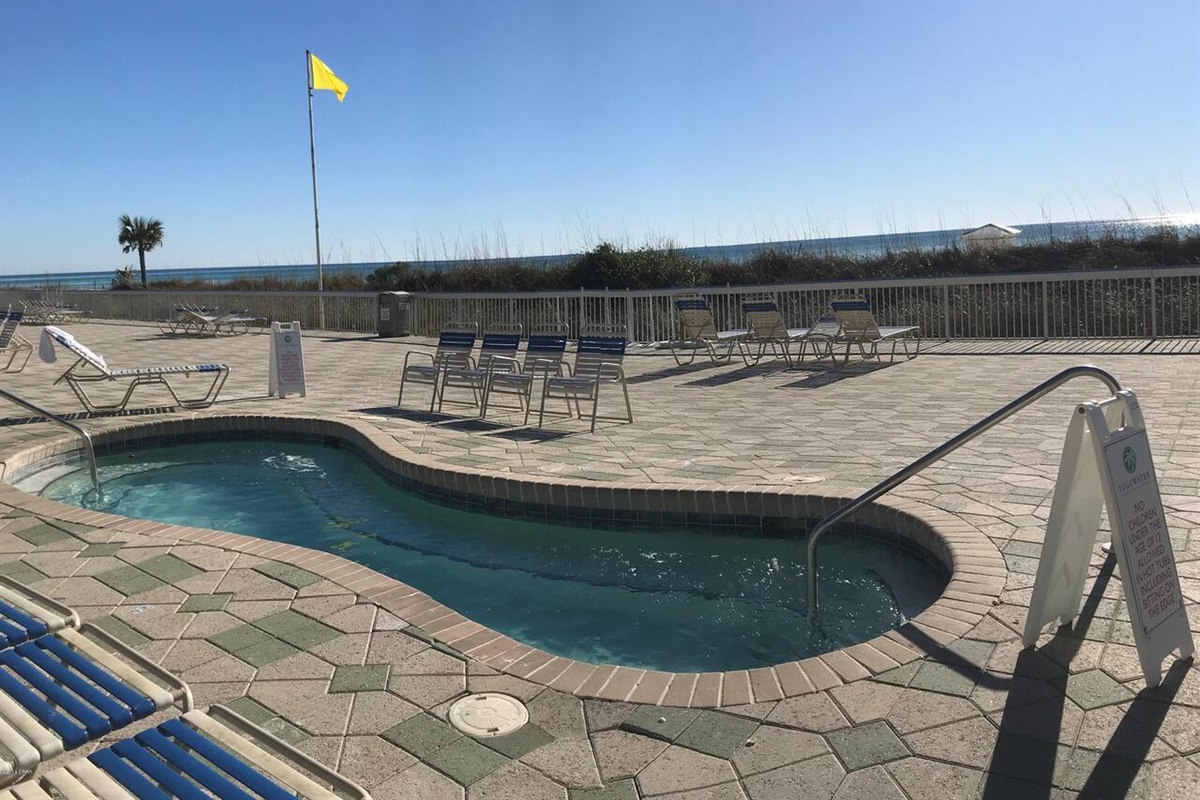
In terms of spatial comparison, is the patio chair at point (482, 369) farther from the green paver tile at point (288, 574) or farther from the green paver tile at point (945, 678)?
the green paver tile at point (945, 678)

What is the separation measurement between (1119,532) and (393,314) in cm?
1614

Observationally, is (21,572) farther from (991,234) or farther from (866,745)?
(991,234)

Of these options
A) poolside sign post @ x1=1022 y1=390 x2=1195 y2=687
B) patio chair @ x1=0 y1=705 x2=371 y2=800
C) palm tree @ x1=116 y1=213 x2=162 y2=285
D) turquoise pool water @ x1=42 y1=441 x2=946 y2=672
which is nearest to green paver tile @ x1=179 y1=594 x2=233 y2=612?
turquoise pool water @ x1=42 y1=441 x2=946 y2=672

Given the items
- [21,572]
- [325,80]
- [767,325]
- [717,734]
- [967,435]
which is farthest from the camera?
[325,80]

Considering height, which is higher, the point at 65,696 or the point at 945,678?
the point at 65,696

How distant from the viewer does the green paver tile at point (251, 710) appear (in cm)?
293

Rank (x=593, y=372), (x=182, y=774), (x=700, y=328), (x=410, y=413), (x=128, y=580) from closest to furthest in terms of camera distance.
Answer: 1. (x=182, y=774)
2. (x=128, y=580)
3. (x=593, y=372)
4. (x=410, y=413)
5. (x=700, y=328)

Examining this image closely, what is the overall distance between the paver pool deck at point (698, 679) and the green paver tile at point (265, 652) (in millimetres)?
10

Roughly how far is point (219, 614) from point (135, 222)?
43.7m

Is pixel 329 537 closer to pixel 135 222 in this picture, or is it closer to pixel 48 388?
pixel 48 388

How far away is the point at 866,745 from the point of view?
2.67 metres

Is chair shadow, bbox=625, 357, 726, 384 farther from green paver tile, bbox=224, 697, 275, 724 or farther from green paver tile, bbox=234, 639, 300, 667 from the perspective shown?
green paver tile, bbox=224, 697, 275, 724

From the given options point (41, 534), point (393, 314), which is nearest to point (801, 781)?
point (41, 534)

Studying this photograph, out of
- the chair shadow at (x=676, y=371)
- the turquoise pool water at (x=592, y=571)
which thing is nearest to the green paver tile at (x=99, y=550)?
the turquoise pool water at (x=592, y=571)
